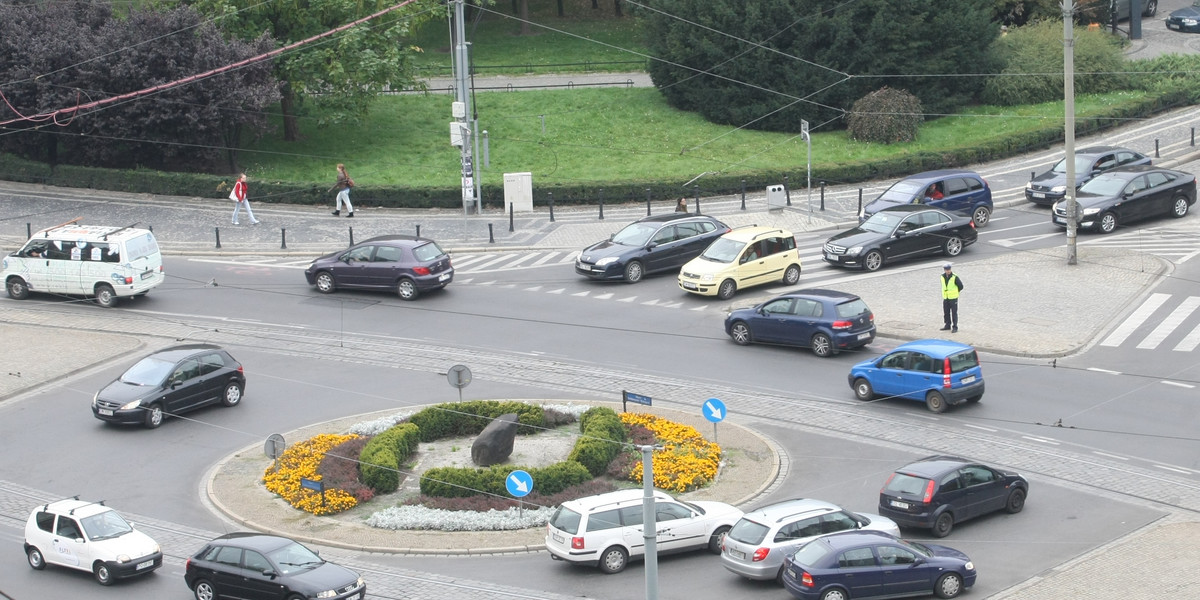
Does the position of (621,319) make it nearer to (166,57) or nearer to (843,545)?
(843,545)

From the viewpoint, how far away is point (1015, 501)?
24.7 meters

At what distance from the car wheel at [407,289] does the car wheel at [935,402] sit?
592 inches

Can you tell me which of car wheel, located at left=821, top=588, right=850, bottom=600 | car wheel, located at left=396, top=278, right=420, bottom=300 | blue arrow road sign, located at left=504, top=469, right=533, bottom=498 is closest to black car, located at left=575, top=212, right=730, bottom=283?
car wheel, located at left=396, top=278, right=420, bottom=300

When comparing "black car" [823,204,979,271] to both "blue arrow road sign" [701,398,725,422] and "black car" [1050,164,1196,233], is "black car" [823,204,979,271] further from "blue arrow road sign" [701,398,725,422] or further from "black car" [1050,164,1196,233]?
"blue arrow road sign" [701,398,725,422]

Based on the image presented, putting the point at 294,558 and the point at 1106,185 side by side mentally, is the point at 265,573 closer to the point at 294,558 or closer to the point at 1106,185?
the point at 294,558

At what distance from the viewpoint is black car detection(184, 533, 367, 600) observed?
69.1 ft

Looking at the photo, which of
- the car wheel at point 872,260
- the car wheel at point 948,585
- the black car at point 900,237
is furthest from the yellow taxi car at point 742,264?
the car wheel at point 948,585

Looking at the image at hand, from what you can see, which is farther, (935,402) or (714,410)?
(935,402)

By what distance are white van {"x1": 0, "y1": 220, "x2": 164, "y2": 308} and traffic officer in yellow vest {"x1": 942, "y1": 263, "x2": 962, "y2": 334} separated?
21.3 metres

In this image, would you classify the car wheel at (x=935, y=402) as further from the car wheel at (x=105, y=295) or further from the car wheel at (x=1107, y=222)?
the car wheel at (x=105, y=295)

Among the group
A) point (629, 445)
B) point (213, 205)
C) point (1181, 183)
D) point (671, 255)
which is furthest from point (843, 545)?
point (213, 205)

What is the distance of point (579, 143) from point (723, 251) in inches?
764

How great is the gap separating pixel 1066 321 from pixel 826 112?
24.3 metres

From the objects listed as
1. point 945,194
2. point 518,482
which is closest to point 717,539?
point 518,482
